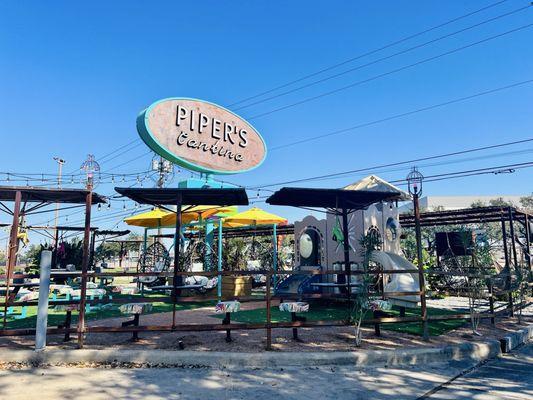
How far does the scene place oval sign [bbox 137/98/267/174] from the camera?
1137cm

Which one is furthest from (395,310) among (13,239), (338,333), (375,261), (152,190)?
(13,239)

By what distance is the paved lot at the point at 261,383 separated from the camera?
4020 millimetres

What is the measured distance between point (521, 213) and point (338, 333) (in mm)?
10264

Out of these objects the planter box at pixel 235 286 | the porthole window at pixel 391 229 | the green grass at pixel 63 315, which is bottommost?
the green grass at pixel 63 315

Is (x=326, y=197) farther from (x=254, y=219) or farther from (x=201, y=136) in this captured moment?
(x=254, y=219)

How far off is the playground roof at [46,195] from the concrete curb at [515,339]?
768 centimetres

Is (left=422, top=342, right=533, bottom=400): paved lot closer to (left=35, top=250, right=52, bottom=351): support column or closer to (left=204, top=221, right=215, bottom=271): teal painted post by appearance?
(left=35, top=250, right=52, bottom=351): support column

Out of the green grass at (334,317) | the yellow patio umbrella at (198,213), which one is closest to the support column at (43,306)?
the green grass at (334,317)

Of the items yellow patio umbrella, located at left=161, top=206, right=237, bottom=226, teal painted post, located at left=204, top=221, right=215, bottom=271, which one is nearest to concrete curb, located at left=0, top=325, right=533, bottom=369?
yellow patio umbrella, located at left=161, top=206, right=237, bottom=226

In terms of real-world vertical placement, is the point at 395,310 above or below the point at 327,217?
below

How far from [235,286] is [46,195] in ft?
22.5

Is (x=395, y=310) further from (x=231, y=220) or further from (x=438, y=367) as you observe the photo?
(x=231, y=220)

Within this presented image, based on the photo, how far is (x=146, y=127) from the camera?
10.9 m

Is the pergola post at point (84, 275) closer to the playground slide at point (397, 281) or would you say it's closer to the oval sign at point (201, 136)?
the oval sign at point (201, 136)
